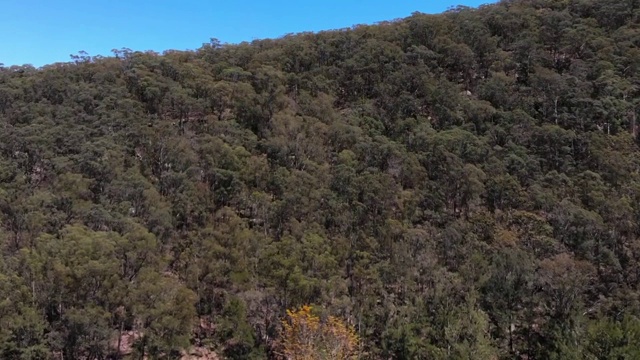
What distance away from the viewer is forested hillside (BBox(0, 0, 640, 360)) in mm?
39938

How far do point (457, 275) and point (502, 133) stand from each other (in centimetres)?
2717

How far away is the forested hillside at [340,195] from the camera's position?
39.9 m

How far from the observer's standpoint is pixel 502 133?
6581 centimetres

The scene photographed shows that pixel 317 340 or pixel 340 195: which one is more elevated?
pixel 340 195

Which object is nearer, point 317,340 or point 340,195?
point 317,340

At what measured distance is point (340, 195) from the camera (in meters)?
56.8

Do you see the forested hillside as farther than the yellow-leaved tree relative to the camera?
Yes

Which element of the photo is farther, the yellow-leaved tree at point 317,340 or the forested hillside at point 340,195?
the forested hillside at point 340,195

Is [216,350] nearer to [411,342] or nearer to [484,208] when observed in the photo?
[411,342]

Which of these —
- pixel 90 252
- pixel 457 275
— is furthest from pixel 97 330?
pixel 457 275

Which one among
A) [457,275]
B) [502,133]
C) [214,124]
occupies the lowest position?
[457,275]

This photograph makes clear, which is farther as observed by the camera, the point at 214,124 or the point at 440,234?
the point at 214,124

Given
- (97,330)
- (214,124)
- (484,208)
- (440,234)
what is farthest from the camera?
(214,124)

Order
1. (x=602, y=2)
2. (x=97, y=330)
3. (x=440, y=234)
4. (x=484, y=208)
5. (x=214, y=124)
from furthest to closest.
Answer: (x=602, y=2)
(x=214, y=124)
(x=484, y=208)
(x=440, y=234)
(x=97, y=330)
